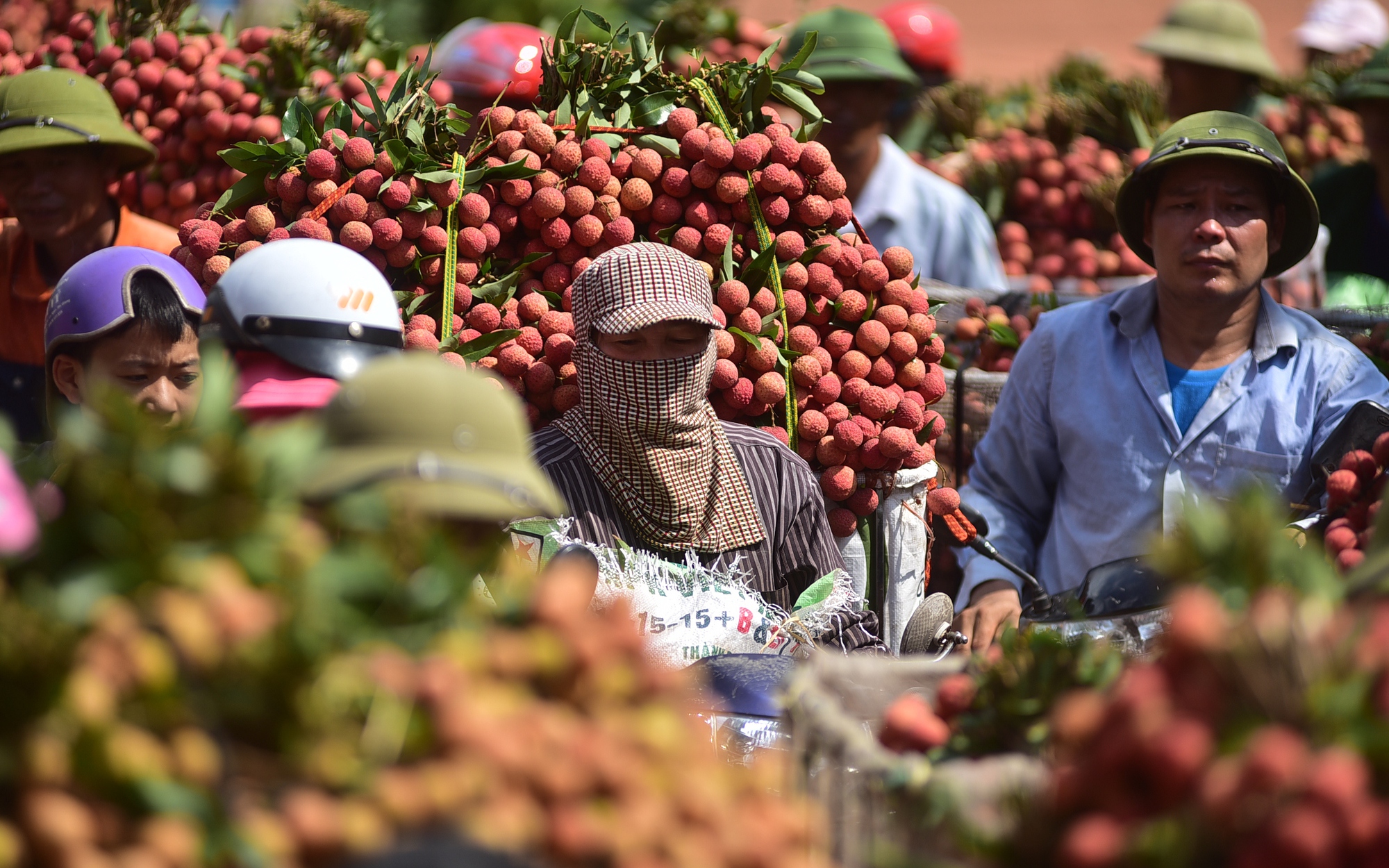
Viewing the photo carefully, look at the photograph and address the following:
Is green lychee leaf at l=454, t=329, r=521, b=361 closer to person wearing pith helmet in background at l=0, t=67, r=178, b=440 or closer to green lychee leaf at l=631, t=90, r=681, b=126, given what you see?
green lychee leaf at l=631, t=90, r=681, b=126

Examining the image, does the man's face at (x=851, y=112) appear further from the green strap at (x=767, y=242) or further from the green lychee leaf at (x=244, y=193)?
the green lychee leaf at (x=244, y=193)

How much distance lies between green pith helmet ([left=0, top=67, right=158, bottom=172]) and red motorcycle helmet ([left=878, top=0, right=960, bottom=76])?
447cm

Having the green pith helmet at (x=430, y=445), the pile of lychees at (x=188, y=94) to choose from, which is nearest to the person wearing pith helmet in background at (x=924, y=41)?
the pile of lychees at (x=188, y=94)

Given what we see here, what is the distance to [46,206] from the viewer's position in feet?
11.5

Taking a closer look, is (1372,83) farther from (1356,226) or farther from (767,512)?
(767,512)

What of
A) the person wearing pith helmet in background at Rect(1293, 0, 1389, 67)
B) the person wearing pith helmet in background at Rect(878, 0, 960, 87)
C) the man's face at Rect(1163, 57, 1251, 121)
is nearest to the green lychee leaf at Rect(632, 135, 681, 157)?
the man's face at Rect(1163, 57, 1251, 121)

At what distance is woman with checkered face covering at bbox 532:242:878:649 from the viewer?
8.86 ft

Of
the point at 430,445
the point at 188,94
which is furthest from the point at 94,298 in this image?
the point at 188,94

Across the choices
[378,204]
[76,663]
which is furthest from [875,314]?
[76,663]

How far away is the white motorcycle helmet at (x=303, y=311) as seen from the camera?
5.88ft

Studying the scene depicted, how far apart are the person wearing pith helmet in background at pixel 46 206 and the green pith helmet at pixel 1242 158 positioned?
241cm

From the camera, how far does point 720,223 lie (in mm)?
3143

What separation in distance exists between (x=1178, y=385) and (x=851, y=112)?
2.17 meters

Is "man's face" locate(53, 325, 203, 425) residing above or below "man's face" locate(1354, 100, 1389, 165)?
below
